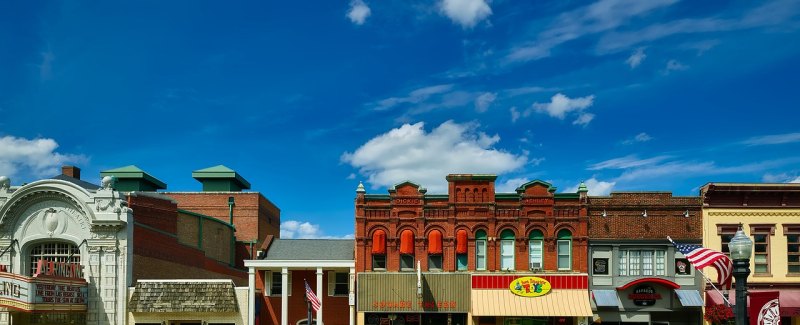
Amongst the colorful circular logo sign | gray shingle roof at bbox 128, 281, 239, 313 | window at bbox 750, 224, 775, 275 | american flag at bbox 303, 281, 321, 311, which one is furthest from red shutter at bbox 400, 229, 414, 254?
window at bbox 750, 224, 775, 275

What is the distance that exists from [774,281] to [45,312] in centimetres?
3715

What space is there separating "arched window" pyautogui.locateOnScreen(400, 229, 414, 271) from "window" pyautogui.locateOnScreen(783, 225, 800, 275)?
64.0 feet

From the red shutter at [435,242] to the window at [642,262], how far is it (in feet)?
31.2

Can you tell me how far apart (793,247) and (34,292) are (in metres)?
38.0

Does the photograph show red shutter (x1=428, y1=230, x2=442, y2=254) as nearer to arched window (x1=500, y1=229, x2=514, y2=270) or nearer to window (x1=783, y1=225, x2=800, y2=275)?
arched window (x1=500, y1=229, x2=514, y2=270)

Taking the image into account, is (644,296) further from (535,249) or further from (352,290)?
(352,290)

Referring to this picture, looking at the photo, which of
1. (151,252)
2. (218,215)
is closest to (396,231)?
(151,252)

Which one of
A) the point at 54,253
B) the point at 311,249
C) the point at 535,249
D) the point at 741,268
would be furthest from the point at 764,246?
Result: the point at 54,253

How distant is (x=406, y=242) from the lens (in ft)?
141

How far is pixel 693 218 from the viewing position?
42406 millimetres

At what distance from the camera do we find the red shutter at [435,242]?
141 feet

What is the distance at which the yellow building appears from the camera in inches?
1650

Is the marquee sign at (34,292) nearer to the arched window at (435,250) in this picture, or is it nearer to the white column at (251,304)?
the white column at (251,304)

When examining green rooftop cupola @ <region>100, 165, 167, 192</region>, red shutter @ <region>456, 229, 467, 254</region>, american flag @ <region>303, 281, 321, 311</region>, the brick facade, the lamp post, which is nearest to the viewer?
the lamp post
